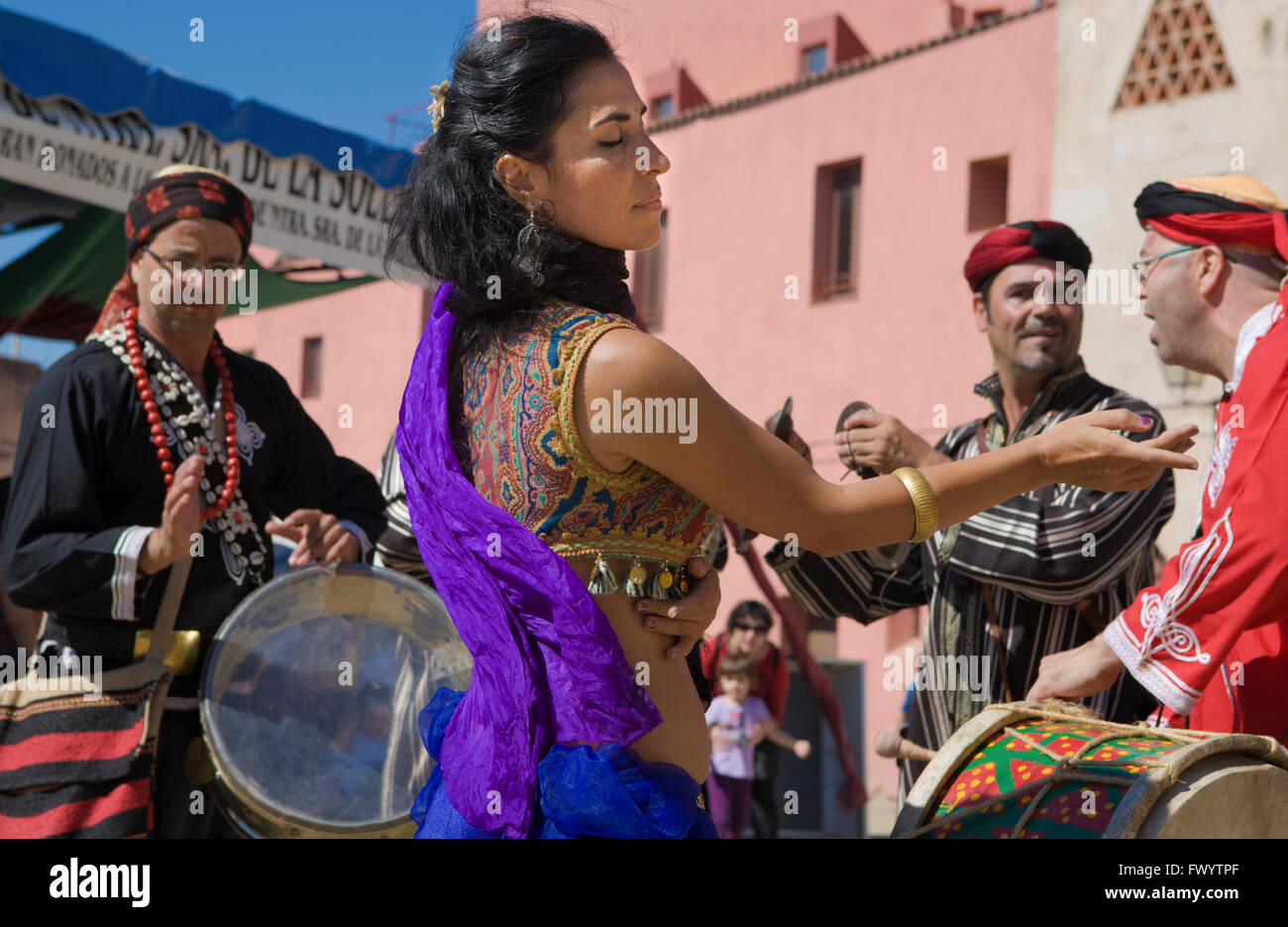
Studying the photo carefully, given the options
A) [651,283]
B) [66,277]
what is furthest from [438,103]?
[651,283]

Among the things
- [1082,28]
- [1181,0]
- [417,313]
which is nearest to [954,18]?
[1082,28]

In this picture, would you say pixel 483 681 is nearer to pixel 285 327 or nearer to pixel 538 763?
pixel 538 763

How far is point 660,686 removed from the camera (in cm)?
219

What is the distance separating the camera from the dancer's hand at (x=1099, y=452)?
220 centimetres

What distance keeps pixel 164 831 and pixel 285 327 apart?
20518mm

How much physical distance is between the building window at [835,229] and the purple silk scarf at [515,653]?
43.9ft

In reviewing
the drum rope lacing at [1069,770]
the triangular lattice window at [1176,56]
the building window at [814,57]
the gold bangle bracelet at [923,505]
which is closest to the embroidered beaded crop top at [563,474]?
the gold bangle bracelet at [923,505]

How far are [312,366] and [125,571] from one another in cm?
1996

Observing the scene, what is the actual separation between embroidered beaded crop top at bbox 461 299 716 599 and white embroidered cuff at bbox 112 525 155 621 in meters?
1.36

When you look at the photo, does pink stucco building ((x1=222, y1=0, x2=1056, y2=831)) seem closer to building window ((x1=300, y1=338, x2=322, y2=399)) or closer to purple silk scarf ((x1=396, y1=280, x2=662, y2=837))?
building window ((x1=300, y1=338, x2=322, y2=399))

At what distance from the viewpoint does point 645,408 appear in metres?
2.04

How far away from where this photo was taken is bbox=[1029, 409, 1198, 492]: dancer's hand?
220cm

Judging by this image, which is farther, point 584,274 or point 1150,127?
point 1150,127

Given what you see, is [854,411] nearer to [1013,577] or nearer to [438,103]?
[1013,577]
